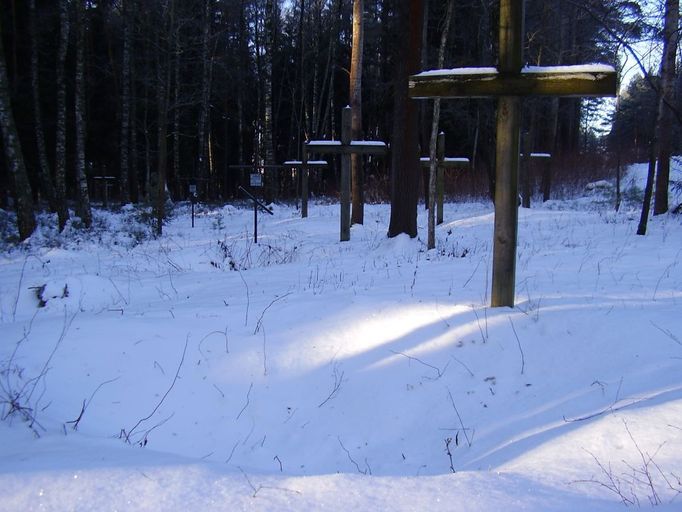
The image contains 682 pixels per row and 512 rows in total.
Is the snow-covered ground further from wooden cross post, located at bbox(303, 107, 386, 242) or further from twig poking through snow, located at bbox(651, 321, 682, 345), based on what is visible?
wooden cross post, located at bbox(303, 107, 386, 242)

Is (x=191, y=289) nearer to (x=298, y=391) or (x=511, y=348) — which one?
(x=298, y=391)

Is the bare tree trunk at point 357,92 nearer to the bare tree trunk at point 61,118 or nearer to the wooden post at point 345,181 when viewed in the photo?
the wooden post at point 345,181

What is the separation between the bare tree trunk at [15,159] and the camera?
12602 millimetres

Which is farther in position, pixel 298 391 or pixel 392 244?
pixel 392 244

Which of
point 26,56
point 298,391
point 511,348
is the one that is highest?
point 26,56

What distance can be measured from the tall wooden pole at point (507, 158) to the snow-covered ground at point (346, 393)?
0.34m

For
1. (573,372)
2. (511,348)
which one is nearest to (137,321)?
(511,348)

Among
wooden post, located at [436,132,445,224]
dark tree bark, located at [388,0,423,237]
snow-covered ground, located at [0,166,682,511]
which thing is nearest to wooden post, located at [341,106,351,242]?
dark tree bark, located at [388,0,423,237]

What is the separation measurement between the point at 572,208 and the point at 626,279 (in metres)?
14.0

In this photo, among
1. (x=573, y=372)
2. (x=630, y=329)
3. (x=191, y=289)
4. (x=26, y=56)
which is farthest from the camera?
(x=26, y=56)

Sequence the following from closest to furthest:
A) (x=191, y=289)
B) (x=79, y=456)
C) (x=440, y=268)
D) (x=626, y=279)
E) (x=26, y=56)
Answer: (x=79, y=456) → (x=626, y=279) → (x=191, y=289) → (x=440, y=268) → (x=26, y=56)

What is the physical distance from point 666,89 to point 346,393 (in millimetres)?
11697

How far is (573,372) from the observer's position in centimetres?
389

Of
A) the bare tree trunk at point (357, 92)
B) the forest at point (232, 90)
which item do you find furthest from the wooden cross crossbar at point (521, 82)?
the bare tree trunk at point (357, 92)
